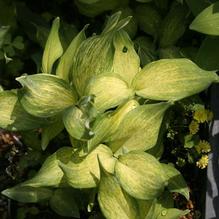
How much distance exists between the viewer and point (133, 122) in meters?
1.35

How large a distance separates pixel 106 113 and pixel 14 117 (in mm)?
224

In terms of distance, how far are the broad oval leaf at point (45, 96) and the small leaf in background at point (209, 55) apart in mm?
365

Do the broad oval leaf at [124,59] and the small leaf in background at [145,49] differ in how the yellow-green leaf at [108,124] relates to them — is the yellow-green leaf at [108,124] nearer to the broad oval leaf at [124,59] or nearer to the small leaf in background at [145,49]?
the broad oval leaf at [124,59]

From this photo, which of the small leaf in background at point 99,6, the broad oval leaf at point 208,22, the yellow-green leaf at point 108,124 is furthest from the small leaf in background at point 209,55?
the small leaf in background at point 99,6

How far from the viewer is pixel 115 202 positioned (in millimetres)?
1351

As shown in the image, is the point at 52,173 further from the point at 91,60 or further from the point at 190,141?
the point at 190,141

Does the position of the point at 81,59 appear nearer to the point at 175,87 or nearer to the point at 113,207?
the point at 175,87

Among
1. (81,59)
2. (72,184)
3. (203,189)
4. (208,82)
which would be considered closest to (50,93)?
(81,59)

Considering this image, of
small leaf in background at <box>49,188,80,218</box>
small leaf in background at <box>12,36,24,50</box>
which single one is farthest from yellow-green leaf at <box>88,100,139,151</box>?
small leaf in background at <box>12,36,24,50</box>

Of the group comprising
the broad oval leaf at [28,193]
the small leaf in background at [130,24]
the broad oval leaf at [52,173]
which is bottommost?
the broad oval leaf at [28,193]

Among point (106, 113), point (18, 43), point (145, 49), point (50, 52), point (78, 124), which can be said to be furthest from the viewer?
point (18, 43)

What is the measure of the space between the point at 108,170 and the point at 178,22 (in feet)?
1.79

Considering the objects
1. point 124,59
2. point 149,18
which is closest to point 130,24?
point 149,18

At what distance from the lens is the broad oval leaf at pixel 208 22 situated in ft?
4.65
